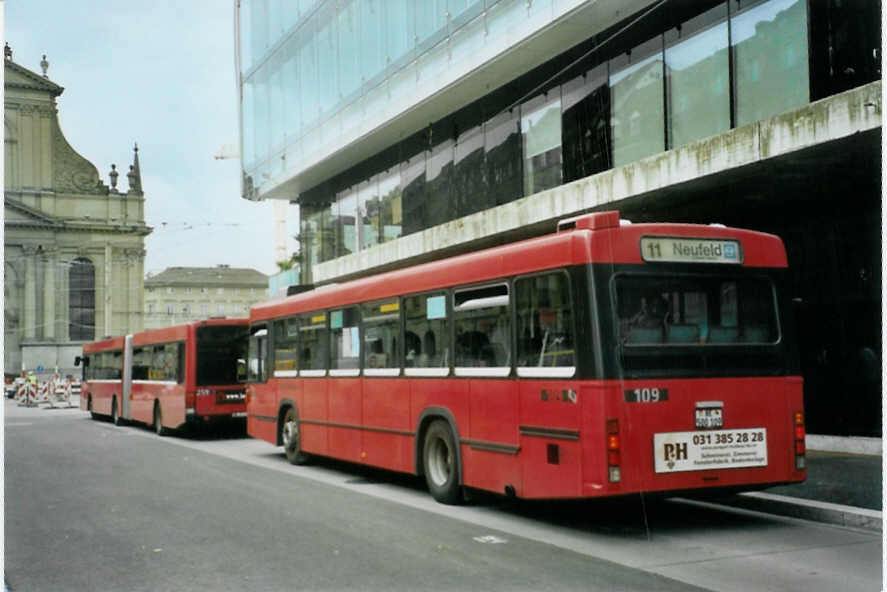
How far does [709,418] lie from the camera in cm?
912

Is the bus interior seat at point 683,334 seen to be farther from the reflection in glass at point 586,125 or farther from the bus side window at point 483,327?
the reflection in glass at point 586,125

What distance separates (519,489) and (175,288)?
72.5m

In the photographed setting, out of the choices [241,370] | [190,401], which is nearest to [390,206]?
[241,370]

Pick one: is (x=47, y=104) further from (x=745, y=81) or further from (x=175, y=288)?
(x=175, y=288)

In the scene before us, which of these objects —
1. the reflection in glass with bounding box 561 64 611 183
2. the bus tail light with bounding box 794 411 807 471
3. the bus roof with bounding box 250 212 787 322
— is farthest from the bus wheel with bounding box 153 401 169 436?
the bus tail light with bounding box 794 411 807 471

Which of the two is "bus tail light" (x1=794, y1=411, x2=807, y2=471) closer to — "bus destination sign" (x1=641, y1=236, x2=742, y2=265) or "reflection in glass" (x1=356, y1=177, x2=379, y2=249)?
"bus destination sign" (x1=641, y1=236, x2=742, y2=265)

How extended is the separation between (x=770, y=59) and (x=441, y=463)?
7750 mm

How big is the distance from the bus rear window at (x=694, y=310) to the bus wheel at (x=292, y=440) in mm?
8412

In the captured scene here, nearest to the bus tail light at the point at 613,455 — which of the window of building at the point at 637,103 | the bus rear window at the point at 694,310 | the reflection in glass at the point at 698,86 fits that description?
the bus rear window at the point at 694,310

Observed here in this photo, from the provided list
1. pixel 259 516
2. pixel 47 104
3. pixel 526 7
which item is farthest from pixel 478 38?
pixel 259 516

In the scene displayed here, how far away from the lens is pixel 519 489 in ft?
32.5

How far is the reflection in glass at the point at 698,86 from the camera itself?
1566 cm

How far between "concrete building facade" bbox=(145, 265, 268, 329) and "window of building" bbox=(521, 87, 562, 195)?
1380 inches

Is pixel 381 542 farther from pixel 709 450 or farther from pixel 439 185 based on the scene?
pixel 439 185
